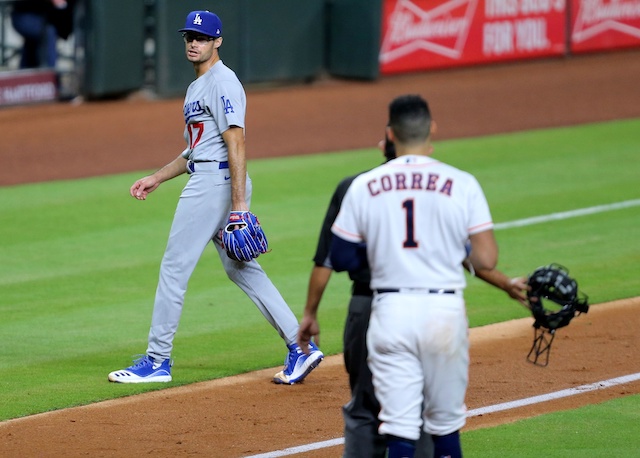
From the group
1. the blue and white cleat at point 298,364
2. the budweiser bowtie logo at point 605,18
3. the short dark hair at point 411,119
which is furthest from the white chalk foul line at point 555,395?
the budweiser bowtie logo at point 605,18

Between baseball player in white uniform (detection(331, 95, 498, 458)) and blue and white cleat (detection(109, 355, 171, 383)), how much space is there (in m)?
2.58

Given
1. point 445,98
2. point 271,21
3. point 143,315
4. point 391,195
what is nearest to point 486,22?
point 445,98

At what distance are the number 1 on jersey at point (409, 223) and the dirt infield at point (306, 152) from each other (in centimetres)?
159

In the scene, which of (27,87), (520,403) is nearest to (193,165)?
(520,403)

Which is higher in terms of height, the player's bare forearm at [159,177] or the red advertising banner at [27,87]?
the player's bare forearm at [159,177]

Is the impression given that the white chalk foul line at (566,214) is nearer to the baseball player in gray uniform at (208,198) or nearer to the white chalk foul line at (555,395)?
the white chalk foul line at (555,395)

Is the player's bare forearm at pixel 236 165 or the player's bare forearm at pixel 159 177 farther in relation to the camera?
the player's bare forearm at pixel 159 177

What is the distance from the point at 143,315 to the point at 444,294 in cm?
440

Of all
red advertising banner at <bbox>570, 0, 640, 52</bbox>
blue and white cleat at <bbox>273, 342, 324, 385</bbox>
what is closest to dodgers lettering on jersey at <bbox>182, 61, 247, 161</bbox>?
blue and white cleat at <bbox>273, 342, 324, 385</bbox>

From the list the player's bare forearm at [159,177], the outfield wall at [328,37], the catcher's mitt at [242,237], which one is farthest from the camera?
the outfield wall at [328,37]

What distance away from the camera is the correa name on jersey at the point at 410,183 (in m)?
4.37

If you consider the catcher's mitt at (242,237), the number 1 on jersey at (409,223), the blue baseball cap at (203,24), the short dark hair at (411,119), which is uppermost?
the blue baseball cap at (203,24)

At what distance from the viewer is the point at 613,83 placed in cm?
1997

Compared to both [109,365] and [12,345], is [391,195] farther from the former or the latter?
[12,345]
